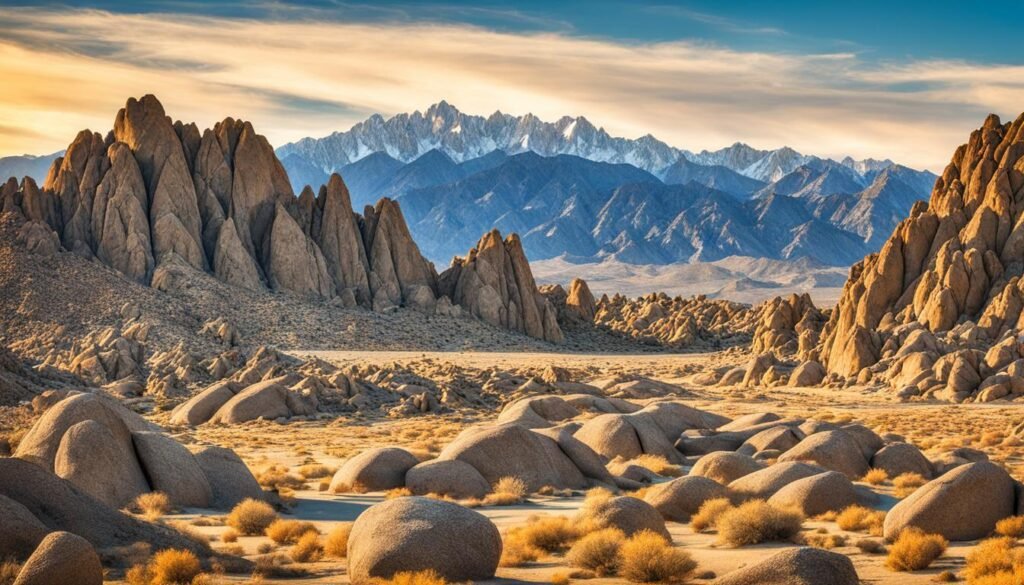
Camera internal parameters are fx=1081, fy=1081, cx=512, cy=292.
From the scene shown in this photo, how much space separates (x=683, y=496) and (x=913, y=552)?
6.37 m

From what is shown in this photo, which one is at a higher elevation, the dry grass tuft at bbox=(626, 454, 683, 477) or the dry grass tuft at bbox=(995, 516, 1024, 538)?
the dry grass tuft at bbox=(995, 516, 1024, 538)

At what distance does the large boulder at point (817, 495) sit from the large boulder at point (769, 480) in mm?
603

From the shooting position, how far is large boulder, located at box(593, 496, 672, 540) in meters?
19.9

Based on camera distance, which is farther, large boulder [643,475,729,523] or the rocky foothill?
large boulder [643,475,729,523]

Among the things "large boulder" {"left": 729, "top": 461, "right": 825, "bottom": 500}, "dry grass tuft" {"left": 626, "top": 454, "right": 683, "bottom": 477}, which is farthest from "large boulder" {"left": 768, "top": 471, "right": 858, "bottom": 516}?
"dry grass tuft" {"left": 626, "top": 454, "right": 683, "bottom": 477}

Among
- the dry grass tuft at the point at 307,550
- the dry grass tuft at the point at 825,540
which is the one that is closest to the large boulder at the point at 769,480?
the dry grass tuft at the point at 825,540

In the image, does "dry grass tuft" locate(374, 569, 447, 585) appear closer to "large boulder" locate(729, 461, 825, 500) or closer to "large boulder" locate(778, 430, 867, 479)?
"large boulder" locate(729, 461, 825, 500)

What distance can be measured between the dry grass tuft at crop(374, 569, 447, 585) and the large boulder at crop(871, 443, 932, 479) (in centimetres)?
1940

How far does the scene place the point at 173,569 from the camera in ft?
53.3

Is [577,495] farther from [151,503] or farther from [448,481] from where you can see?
[151,503]

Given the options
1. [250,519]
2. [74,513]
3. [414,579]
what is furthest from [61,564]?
[250,519]

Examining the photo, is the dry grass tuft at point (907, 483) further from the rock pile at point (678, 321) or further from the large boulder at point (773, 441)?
A: the rock pile at point (678, 321)

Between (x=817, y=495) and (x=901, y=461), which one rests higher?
(x=817, y=495)

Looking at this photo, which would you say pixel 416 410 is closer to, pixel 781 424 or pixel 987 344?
pixel 781 424
